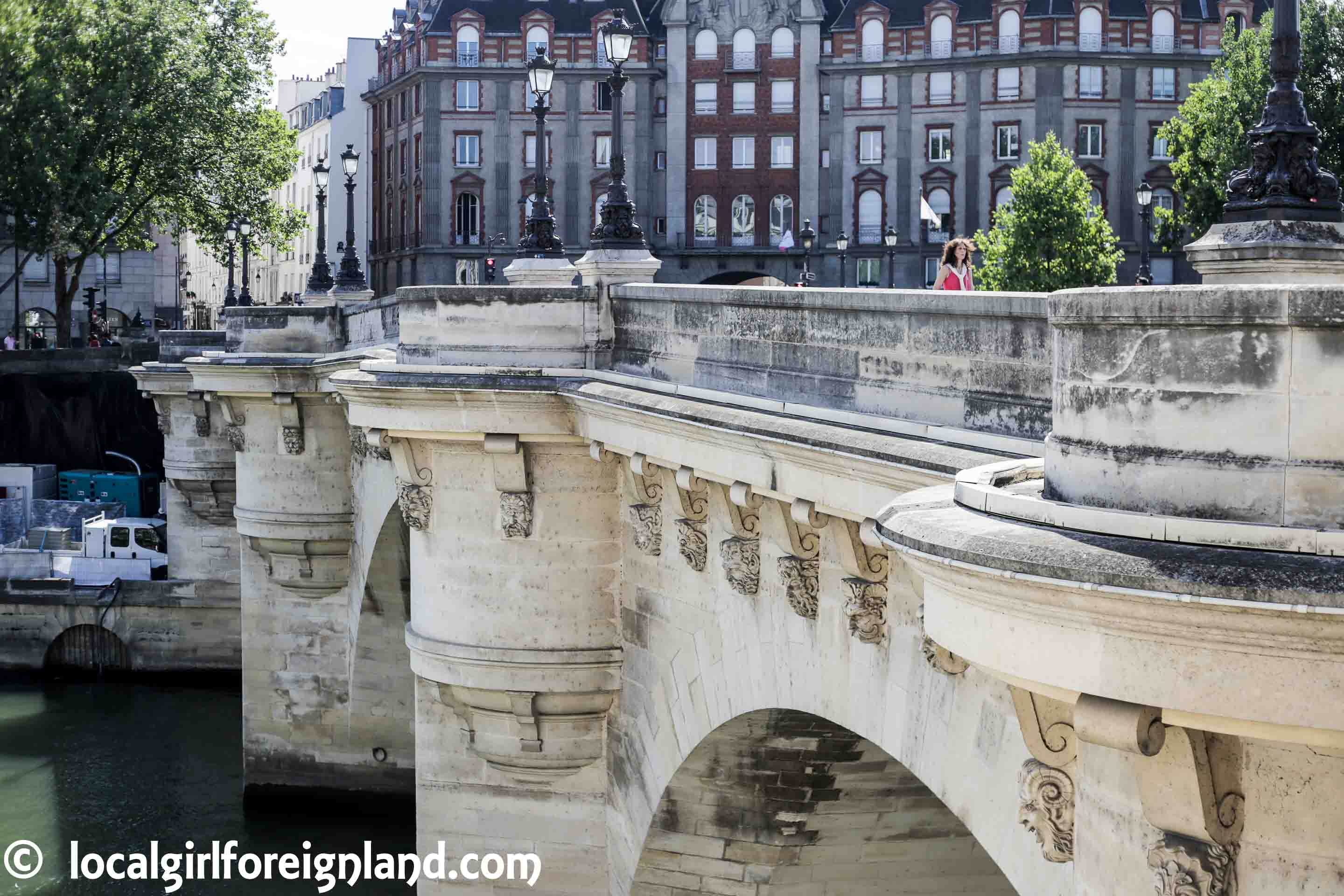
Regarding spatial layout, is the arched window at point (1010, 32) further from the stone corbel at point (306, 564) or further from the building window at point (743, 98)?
the stone corbel at point (306, 564)

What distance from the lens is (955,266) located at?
48.4 feet

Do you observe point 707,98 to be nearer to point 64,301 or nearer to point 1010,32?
point 1010,32

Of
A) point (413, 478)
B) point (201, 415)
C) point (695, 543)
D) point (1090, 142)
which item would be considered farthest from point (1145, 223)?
point (1090, 142)

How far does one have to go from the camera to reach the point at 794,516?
31.9 feet

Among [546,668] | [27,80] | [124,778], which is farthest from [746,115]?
[546,668]

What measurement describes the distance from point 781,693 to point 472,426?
16.0ft

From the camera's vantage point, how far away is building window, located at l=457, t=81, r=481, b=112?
82.2 m

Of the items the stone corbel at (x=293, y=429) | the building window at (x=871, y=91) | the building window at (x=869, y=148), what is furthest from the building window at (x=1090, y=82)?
the stone corbel at (x=293, y=429)

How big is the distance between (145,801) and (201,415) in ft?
35.9

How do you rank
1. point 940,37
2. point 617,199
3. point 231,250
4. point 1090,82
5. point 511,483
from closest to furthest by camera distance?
point 511,483
point 617,199
point 231,250
point 1090,82
point 940,37

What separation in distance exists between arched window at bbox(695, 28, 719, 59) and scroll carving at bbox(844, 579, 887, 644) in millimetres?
73549

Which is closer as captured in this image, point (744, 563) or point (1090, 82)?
point (744, 563)

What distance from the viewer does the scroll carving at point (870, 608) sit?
9539 mm

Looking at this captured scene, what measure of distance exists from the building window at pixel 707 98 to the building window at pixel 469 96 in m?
9.40
